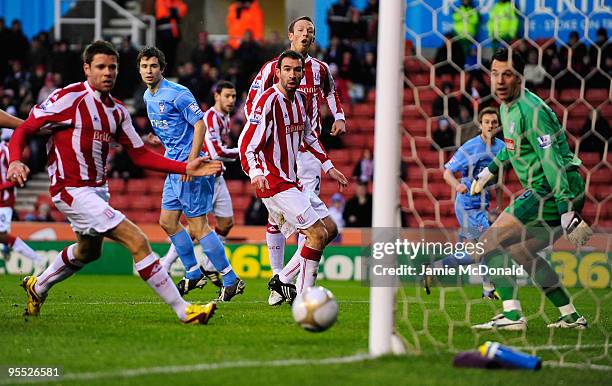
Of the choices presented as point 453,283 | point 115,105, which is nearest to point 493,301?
point 453,283

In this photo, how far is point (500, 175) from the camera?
260 inches

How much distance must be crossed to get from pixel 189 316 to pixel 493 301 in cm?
421

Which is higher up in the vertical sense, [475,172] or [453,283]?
[475,172]

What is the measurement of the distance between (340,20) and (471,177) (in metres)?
8.93

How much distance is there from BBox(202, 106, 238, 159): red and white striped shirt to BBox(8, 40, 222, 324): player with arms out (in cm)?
405

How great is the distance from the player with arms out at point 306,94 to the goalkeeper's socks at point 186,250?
837mm

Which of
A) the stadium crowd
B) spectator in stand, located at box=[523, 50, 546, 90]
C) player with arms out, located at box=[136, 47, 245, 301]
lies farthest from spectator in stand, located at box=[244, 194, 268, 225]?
player with arms out, located at box=[136, 47, 245, 301]

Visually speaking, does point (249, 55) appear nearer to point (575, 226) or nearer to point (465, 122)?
→ point (465, 122)

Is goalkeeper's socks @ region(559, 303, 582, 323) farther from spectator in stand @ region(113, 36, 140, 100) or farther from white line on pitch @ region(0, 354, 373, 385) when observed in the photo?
spectator in stand @ region(113, 36, 140, 100)

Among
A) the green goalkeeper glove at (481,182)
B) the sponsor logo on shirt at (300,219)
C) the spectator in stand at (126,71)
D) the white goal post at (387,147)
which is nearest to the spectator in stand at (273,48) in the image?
the spectator in stand at (126,71)

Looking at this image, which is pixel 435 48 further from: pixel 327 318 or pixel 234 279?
pixel 327 318

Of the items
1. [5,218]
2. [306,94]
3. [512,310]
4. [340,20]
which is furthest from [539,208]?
[340,20]

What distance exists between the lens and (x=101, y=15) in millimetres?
20906

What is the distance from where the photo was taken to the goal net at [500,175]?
20.1 ft
